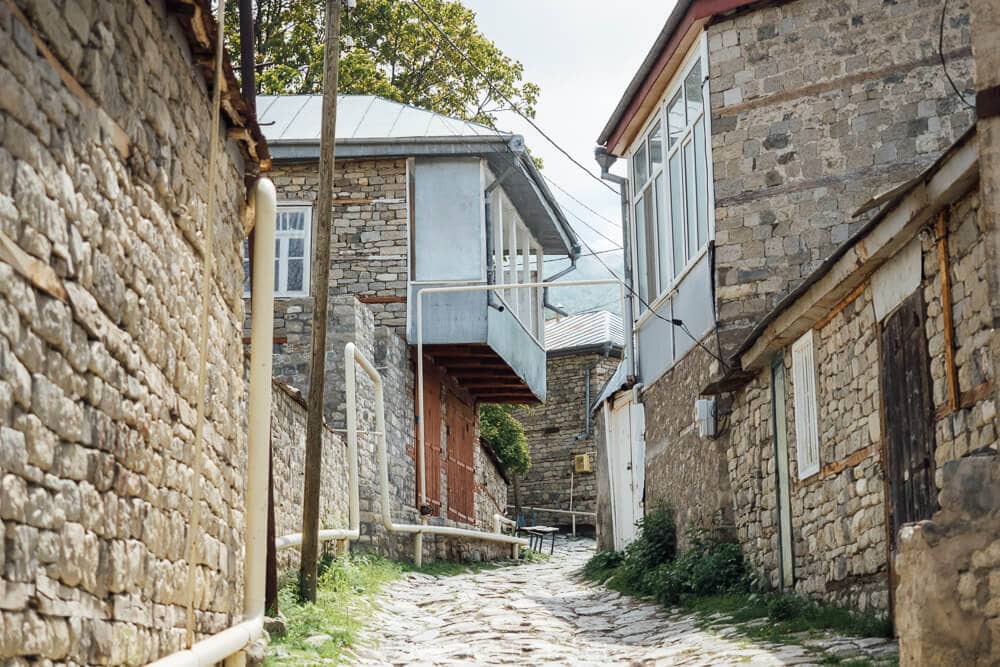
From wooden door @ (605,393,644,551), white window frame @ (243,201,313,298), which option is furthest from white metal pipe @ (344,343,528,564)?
wooden door @ (605,393,644,551)

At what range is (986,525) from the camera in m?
6.00

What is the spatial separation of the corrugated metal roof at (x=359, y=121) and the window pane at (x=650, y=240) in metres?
4.03

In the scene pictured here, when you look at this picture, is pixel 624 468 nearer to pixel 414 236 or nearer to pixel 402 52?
pixel 414 236

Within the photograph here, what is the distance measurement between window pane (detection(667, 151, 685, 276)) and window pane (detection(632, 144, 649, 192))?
1.02 meters

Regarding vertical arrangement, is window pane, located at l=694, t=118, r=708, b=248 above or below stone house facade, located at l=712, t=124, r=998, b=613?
above

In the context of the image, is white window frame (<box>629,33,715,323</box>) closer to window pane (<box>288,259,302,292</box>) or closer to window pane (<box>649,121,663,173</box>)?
window pane (<box>649,121,663,173</box>)

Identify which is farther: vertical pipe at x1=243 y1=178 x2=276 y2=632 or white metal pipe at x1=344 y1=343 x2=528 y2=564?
white metal pipe at x1=344 y1=343 x2=528 y2=564

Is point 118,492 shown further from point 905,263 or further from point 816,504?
point 816,504

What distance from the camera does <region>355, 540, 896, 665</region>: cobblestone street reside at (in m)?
8.18

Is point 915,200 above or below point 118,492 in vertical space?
above

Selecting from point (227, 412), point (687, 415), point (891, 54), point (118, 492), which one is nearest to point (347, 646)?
point (227, 412)

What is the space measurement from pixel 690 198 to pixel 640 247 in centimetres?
201

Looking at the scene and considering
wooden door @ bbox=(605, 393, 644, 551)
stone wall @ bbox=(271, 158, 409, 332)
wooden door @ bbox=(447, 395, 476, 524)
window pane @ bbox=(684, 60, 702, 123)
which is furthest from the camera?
wooden door @ bbox=(447, 395, 476, 524)

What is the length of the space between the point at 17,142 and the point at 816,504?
716 cm
